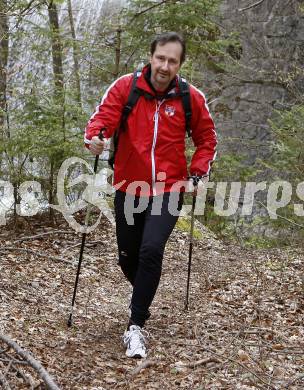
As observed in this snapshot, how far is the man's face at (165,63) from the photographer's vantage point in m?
4.46

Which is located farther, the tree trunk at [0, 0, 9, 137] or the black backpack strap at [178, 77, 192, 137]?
the tree trunk at [0, 0, 9, 137]

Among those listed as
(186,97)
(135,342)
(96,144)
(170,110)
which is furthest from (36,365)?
(186,97)

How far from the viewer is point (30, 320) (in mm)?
4762

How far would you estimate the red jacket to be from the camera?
14.7 ft

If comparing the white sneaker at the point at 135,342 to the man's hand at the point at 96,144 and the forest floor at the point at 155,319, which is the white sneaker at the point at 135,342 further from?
the man's hand at the point at 96,144

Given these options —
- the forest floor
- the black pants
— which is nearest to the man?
the black pants

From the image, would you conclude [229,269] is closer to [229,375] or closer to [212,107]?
[229,375]

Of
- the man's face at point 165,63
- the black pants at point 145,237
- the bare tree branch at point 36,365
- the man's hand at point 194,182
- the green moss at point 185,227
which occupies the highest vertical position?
the man's face at point 165,63

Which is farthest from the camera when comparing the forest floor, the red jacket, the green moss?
the green moss

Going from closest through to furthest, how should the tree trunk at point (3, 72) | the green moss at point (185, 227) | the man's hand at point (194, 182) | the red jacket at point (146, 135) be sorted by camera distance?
the red jacket at point (146, 135), the man's hand at point (194, 182), the tree trunk at point (3, 72), the green moss at point (185, 227)

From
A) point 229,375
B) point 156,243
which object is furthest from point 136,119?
point 229,375

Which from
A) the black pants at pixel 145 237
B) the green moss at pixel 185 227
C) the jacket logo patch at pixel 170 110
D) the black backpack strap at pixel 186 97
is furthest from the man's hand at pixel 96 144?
the green moss at pixel 185 227

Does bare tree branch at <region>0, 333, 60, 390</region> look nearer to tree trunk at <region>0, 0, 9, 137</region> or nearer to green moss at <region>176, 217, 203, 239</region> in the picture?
tree trunk at <region>0, 0, 9, 137</region>

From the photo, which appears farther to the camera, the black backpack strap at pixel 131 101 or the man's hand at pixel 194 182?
the man's hand at pixel 194 182
